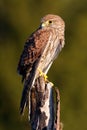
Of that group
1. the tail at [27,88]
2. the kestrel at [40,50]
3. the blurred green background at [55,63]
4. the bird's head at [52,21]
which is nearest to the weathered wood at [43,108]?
the tail at [27,88]

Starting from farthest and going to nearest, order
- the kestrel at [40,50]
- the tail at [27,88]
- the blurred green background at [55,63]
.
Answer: the blurred green background at [55,63]
the kestrel at [40,50]
the tail at [27,88]

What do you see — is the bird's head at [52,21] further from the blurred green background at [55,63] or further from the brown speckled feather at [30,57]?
the blurred green background at [55,63]

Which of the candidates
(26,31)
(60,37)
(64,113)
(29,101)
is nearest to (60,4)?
(26,31)

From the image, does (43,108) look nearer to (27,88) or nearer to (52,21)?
(27,88)

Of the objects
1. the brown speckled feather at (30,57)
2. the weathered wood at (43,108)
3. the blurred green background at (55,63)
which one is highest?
the blurred green background at (55,63)

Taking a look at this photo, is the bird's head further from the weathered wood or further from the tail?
the weathered wood

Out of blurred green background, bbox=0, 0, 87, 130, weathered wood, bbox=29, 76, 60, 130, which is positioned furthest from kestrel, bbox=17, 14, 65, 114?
blurred green background, bbox=0, 0, 87, 130

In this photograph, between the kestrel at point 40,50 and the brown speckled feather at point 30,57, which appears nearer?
the brown speckled feather at point 30,57

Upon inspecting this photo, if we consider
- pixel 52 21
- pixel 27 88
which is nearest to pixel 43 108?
pixel 27 88
